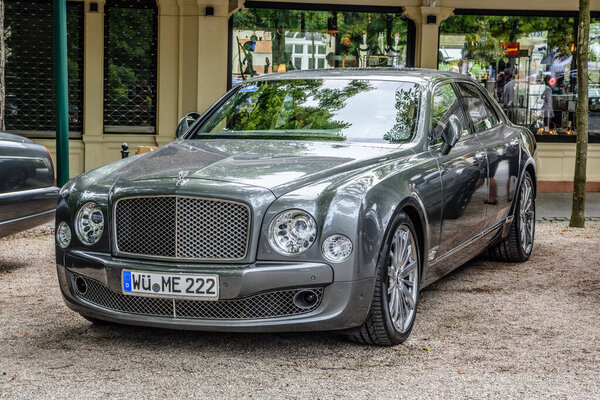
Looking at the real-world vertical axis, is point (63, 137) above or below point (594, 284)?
above

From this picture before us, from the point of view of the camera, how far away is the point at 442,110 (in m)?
6.32

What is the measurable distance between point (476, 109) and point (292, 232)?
10.1 ft

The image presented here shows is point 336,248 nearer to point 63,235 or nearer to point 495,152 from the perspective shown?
point 63,235

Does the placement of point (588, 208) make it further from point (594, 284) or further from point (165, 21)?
point (165, 21)

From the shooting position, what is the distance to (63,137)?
9.41m

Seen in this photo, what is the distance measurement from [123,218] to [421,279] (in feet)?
6.05

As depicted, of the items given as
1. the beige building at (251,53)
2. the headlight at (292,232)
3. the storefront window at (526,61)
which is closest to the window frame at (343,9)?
the beige building at (251,53)

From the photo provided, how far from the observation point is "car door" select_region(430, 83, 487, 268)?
5898 millimetres

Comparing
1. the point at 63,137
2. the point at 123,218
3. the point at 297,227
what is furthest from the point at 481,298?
the point at 63,137

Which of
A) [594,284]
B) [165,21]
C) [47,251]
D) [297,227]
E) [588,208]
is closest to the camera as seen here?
[297,227]

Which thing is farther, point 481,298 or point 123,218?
point 481,298

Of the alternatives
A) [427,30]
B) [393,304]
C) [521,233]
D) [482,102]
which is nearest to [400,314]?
[393,304]

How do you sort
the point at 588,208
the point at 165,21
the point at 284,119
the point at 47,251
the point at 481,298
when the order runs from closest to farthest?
the point at 284,119 < the point at 481,298 < the point at 47,251 < the point at 588,208 < the point at 165,21

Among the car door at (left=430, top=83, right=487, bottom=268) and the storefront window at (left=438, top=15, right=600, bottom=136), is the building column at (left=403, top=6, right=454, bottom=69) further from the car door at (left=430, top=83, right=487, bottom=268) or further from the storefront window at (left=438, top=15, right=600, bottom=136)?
the car door at (left=430, top=83, right=487, bottom=268)
